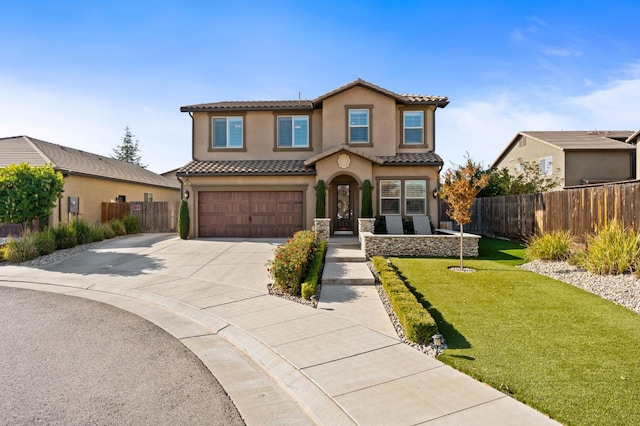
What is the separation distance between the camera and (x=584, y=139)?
2825cm

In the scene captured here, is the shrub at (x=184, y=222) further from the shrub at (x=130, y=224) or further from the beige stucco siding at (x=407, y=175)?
the beige stucco siding at (x=407, y=175)

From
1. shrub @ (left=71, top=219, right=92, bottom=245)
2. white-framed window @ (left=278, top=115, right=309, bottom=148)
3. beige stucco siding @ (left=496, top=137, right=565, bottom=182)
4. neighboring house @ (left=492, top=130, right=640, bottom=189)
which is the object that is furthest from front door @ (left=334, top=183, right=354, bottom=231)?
beige stucco siding @ (left=496, top=137, right=565, bottom=182)

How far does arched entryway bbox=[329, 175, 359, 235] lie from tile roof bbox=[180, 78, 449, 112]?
149 inches

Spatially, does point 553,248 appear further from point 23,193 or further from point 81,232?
point 23,193

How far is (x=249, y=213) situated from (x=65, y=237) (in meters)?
7.30

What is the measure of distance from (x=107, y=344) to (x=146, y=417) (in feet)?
8.11

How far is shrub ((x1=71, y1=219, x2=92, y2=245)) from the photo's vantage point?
51.4ft

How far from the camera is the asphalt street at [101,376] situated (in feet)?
12.3

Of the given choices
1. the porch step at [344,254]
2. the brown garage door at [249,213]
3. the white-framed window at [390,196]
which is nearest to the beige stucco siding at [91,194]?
the brown garage door at [249,213]

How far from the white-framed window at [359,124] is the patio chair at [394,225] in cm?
390

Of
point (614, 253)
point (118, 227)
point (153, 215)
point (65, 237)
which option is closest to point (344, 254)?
point (614, 253)

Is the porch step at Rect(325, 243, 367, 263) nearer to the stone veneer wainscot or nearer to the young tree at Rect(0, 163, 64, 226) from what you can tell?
the stone veneer wainscot

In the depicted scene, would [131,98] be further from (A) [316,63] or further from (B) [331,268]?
(B) [331,268]

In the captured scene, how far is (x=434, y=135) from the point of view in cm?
1750
